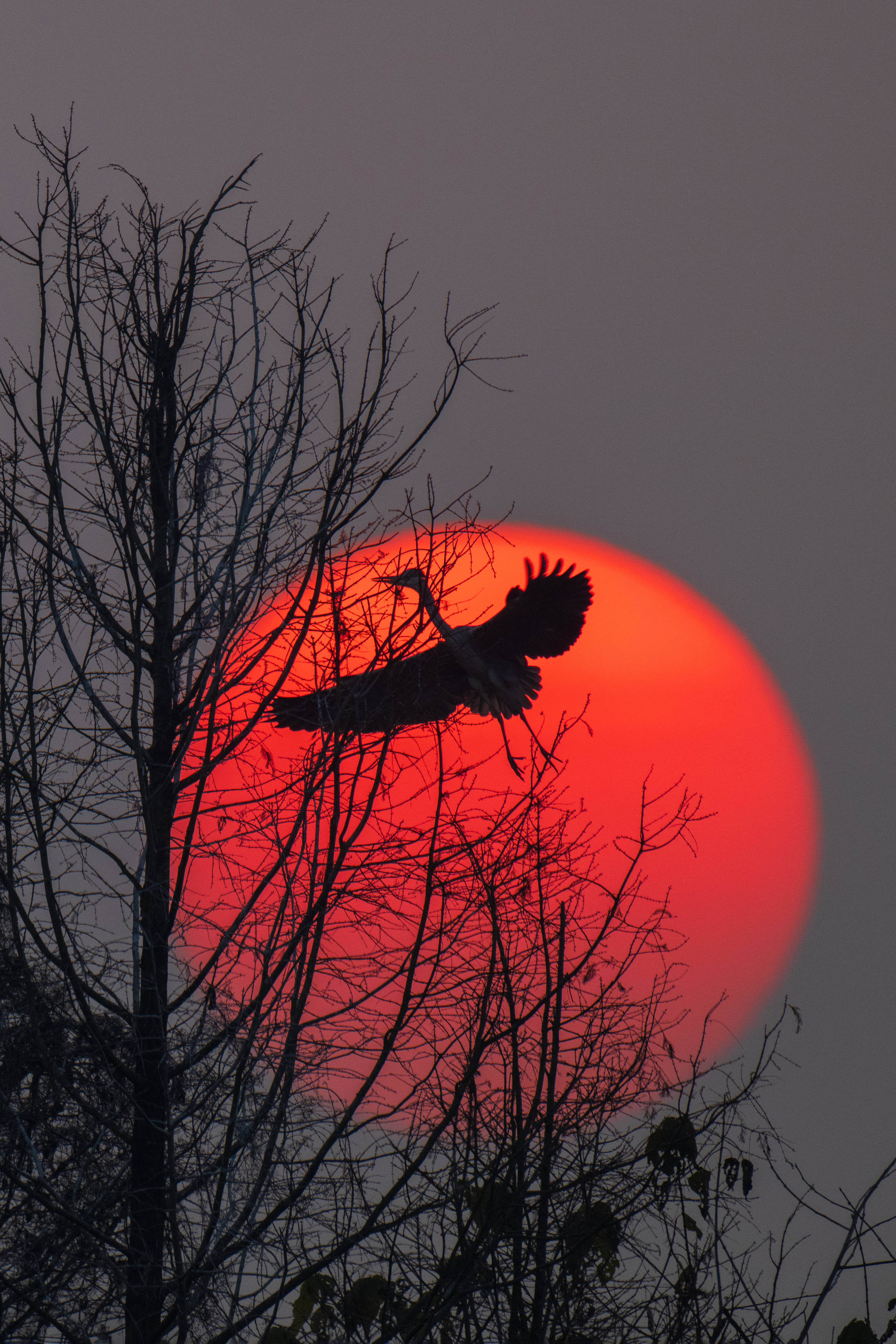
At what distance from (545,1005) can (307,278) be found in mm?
3075

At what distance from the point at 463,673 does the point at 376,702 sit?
9.07 ft

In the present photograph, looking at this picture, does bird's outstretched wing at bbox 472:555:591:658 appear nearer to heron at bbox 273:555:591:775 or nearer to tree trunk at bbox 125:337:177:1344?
heron at bbox 273:555:591:775

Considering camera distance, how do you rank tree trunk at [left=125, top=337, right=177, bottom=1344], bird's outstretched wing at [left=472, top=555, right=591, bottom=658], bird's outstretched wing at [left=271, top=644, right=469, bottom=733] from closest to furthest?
tree trunk at [left=125, top=337, right=177, bottom=1344] < bird's outstretched wing at [left=271, top=644, right=469, bottom=733] < bird's outstretched wing at [left=472, top=555, right=591, bottom=658]

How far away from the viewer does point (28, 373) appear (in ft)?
17.2

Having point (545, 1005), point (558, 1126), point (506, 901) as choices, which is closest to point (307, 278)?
point (506, 901)

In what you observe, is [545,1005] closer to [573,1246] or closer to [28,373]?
[573,1246]

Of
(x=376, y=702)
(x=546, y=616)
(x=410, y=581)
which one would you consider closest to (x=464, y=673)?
(x=546, y=616)

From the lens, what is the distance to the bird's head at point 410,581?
4.99 meters

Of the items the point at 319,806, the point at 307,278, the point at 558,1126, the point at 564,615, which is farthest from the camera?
the point at 564,615

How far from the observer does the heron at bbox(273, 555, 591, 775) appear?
4.98 m

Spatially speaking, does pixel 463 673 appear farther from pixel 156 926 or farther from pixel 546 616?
pixel 156 926

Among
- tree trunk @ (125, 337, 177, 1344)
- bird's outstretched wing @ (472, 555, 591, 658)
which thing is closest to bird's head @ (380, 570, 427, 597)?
tree trunk @ (125, 337, 177, 1344)

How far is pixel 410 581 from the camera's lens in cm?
511

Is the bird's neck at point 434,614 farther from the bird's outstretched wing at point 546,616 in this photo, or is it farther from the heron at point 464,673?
the bird's outstretched wing at point 546,616
